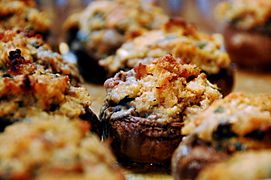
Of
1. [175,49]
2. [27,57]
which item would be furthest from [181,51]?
[27,57]

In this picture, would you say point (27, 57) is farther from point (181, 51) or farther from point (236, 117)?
point (236, 117)

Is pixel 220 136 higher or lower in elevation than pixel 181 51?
lower

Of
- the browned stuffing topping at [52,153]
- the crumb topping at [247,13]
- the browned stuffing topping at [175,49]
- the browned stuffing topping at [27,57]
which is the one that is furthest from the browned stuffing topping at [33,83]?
the crumb topping at [247,13]

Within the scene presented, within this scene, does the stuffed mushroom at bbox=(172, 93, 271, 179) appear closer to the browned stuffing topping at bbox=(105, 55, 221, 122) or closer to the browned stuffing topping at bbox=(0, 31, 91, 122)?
the browned stuffing topping at bbox=(105, 55, 221, 122)

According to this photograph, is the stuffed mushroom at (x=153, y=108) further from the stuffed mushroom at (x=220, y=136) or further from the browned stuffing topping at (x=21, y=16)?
the browned stuffing topping at (x=21, y=16)

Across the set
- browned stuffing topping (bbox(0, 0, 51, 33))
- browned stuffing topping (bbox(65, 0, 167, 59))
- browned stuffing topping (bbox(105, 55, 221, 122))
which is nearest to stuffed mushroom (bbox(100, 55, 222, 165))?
browned stuffing topping (bbox(105, 55, 221, 122))

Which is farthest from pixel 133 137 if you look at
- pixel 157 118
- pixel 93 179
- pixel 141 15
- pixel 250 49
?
pixel 250 49
